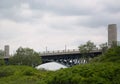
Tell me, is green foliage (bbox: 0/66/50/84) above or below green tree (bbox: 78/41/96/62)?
below

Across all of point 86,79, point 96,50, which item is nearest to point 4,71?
point 86,79

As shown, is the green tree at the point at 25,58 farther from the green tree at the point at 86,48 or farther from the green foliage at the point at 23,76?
the green foliage at the point at 23,76

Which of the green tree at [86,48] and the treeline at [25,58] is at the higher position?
the green tree at [86,48]

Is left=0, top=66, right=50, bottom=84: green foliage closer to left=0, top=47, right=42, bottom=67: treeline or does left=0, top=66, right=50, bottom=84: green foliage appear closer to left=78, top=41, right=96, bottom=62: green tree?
left=78, top=41, right=96, bottom=62: green tree

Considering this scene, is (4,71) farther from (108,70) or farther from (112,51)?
(108,70)

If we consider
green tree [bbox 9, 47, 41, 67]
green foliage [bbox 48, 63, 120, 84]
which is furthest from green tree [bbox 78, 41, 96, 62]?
green foliage [bbox 48, 63, 120, 84]

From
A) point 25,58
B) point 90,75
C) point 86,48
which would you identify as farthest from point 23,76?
point 25,58

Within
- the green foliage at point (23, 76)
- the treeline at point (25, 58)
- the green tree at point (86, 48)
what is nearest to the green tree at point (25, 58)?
the treeline at point (25, 58)

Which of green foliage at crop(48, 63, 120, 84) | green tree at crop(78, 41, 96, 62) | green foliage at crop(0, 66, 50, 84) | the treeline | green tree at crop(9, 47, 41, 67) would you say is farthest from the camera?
green tree at crop(9, 47, 41, 67)

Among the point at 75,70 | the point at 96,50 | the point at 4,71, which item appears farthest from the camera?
the point at 96,50

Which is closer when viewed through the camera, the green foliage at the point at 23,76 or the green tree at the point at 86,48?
the green foliage at the point at 23,76

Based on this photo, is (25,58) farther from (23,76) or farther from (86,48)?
(23,76)

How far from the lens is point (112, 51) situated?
17.2 meters

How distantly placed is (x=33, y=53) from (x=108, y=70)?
78.3 metres
